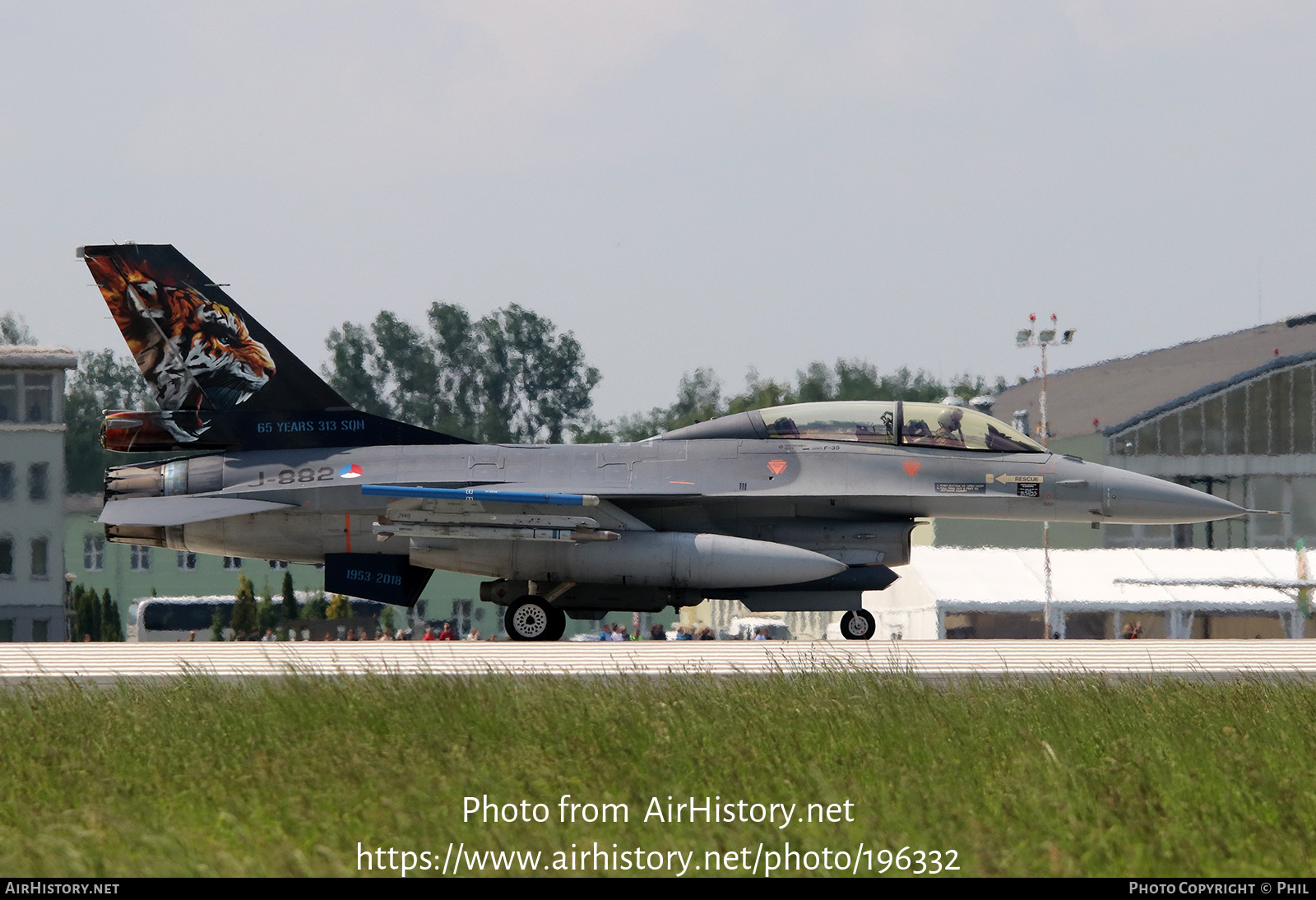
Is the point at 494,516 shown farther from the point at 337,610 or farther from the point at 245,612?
the point at 337,610

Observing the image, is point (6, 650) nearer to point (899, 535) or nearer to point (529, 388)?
point (899, 535)

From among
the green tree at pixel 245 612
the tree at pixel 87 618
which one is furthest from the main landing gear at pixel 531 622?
the tree at pixel 87 618

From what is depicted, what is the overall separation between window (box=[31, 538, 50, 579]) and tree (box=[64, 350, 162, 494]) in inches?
766

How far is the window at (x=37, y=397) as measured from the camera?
44812mm

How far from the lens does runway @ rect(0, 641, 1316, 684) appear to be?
11664mm

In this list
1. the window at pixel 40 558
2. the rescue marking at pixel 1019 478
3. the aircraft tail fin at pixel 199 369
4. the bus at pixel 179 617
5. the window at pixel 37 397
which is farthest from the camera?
the bus at pixel 179 617

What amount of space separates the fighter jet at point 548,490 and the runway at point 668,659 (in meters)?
1.21

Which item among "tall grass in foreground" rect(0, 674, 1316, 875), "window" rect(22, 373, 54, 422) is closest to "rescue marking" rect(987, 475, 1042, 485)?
"tall grass in foreground" rect(0, 674, 1316, 875)

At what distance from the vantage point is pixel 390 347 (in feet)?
265

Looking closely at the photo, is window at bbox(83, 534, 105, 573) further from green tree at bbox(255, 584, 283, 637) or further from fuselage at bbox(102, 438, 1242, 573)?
fuselage at bbox(102, 438, 1242, 573)

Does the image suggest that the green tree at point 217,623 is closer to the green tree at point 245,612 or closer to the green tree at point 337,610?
the green tree at point 245,612
